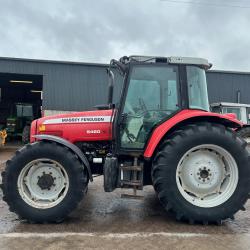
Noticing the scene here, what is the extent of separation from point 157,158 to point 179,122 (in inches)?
23.0

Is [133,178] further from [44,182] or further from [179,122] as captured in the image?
[44,182]

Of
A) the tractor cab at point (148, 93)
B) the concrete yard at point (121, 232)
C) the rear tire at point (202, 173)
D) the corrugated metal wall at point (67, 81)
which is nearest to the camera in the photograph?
the concrete yard at point (121, 232)

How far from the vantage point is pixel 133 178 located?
16.4 feet

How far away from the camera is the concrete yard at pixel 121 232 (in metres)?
4.07

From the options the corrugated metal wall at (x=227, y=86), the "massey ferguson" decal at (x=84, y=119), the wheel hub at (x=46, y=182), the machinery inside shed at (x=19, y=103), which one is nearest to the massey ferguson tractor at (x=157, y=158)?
the wheel hub at (x=46, y=182)

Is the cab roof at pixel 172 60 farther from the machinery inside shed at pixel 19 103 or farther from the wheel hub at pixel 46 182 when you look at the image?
the machinery inside shed at pixel 19 103

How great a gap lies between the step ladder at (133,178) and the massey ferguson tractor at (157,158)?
1 centimetres

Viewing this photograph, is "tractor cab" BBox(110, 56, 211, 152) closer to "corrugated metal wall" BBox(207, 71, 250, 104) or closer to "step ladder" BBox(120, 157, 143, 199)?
"step ladder" BBox(120, 157, 143, 199)

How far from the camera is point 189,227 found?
472cm

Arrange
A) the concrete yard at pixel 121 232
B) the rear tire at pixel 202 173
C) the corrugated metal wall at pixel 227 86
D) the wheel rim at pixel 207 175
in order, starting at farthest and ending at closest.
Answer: the corrugated metal wall at pixel 227 86 < the wheel rim at pixel 207 175 < the rear tire at pixel 202 173 < the concrete yard at pixel 121 232

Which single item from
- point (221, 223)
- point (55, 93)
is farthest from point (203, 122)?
point (55, 93)

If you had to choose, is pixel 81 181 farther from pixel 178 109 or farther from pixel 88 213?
pixel 178 109

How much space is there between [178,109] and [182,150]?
2.03ft

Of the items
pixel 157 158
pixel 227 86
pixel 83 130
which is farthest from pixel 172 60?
pixel 227 86
